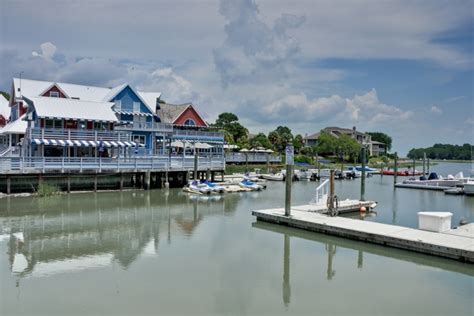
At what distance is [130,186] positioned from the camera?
3831cm

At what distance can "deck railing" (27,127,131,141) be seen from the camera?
33.7 m

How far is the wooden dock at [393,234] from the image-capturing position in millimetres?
15141

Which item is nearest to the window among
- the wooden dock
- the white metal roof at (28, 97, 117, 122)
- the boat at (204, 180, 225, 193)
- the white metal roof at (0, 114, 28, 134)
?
the white metal roof at (28, 97, 117, 122)

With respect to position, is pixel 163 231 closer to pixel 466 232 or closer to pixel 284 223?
pixel 284 223

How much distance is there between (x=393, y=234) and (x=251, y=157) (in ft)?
168

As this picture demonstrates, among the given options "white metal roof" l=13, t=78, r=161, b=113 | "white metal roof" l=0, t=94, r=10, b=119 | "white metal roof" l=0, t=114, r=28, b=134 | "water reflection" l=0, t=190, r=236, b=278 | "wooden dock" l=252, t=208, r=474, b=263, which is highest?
"white metal roof" l=13, t=78, r=161, b=113

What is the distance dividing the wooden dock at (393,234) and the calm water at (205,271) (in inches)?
13.2

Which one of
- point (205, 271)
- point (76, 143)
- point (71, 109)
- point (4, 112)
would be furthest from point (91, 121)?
point (205, 271)

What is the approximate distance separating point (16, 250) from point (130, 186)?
69.3ft

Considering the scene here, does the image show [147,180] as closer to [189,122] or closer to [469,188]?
[189,122]

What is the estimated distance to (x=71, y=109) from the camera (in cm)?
3725

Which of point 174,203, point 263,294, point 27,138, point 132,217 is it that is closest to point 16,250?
point 132,217

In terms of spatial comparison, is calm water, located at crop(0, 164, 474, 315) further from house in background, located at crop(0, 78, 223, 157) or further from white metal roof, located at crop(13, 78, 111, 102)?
white metal roof, located at crop(13, 78, 111, 102)

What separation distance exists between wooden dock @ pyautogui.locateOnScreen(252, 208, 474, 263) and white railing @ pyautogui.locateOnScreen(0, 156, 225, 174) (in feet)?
57.6
